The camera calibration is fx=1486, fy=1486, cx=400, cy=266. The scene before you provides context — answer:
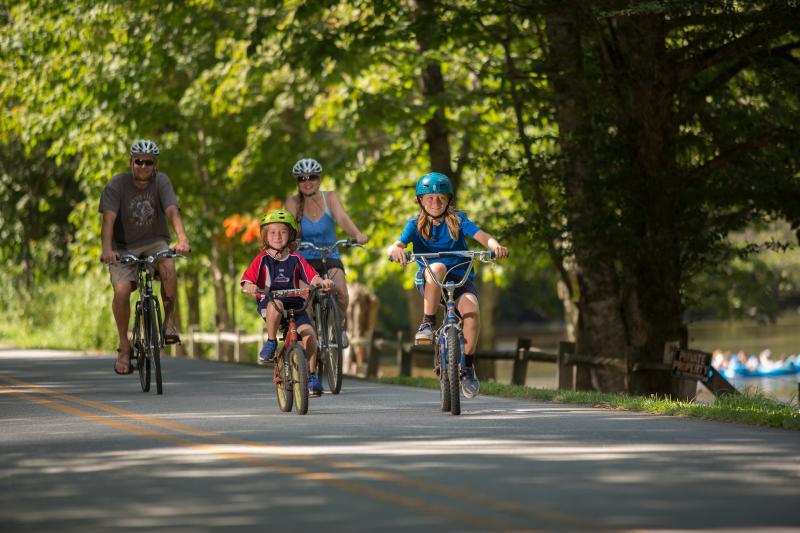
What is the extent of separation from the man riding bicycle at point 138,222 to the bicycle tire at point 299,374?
115 inches

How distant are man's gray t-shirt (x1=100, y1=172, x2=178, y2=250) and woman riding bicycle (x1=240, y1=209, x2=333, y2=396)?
266cm

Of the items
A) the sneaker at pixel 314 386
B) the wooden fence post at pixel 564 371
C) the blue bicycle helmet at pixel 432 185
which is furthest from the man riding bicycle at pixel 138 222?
the wooden fence post at pixel 564 371

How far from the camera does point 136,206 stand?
14.8 meters

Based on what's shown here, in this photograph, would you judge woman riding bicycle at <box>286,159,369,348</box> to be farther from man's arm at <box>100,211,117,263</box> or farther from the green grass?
the green grass

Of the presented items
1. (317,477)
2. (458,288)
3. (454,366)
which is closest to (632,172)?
(458,288)

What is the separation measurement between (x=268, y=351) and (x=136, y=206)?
3401 mm

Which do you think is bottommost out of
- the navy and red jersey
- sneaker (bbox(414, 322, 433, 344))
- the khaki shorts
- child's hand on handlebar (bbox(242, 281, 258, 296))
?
sneaker (bbox(414, 322, 433, 344))

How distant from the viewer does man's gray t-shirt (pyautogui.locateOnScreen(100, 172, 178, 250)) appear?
581 inches

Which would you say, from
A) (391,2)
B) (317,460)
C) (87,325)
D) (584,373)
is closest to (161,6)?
(391,2)

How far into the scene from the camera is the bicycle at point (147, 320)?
14.3 meters

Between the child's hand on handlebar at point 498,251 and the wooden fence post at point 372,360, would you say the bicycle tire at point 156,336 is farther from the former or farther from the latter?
the wooden fence post at point 372,360

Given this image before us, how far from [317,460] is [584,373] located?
1083 centimetres

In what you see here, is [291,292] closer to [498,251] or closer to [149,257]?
[498,251]

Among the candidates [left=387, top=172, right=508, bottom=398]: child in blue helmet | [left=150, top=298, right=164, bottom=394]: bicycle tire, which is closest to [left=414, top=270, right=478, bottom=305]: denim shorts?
[left=387, top=172, right=508, bottom=398]: child in blue helmet
